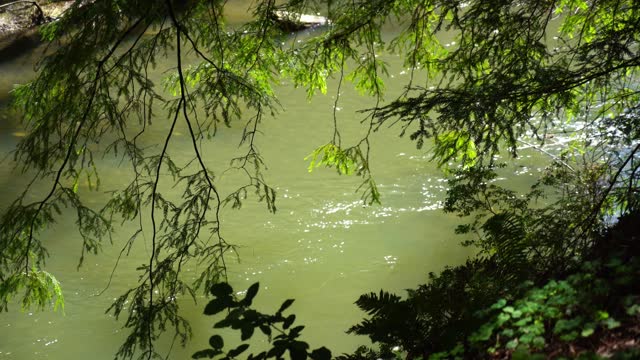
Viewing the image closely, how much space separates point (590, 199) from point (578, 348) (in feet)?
8.17

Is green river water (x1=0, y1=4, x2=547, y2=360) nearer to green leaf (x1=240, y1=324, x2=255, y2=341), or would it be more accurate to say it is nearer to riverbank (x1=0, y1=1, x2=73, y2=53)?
green leaf (x1=240, y1=324, x2=255, y2=341)

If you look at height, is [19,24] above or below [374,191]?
above

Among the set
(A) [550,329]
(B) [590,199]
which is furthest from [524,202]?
(A) [550,329]

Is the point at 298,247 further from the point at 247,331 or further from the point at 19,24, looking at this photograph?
the point at 19,24

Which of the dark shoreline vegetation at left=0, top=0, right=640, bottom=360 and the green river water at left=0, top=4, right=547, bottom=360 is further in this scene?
the green river water at left=0, top=4, right=547, bottom=360

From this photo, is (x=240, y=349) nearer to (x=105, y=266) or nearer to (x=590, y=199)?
(x=590, y=199)

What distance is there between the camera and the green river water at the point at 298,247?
5.46 meters

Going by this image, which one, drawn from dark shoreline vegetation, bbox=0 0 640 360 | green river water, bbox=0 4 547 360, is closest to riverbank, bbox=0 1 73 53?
green river water, bbox=0 4 547 360

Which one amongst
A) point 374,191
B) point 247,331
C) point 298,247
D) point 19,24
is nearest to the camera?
point 247,331

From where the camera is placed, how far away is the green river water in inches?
215

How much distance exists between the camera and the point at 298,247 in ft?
21.3

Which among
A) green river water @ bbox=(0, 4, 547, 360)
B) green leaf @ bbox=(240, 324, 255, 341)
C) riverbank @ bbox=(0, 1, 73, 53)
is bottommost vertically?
green river water @ bbox=(0, 4, 547, 360)

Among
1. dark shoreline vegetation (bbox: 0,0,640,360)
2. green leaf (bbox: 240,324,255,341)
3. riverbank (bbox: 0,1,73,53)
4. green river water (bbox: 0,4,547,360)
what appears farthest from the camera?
riverbank (bbox: 0,1,73,53)

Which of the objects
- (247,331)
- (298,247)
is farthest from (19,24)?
(247,331)
